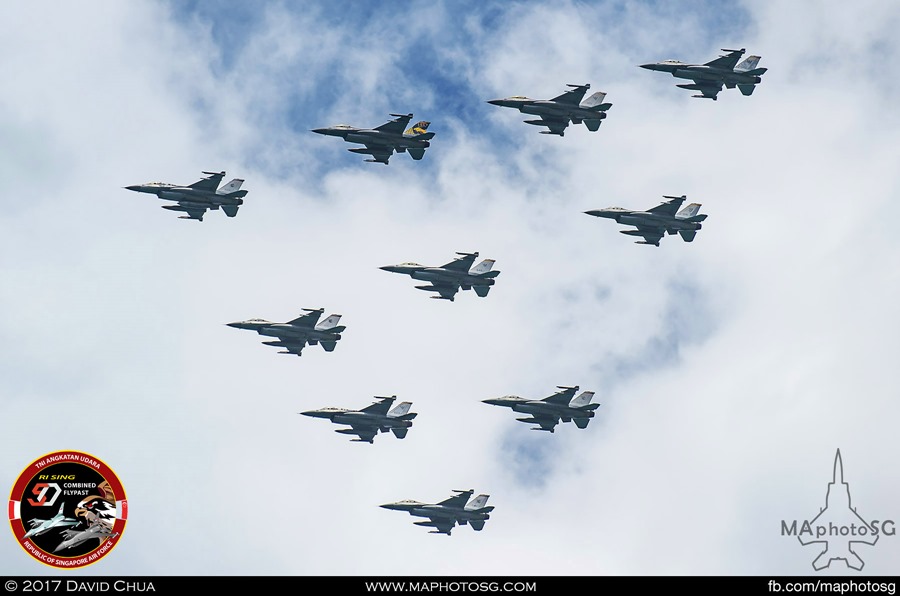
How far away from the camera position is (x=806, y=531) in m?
150

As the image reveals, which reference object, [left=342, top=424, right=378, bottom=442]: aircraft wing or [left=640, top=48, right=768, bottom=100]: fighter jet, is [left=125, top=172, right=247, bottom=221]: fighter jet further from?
[left=640, top=48, right=768, bottom=100]: fighter jet

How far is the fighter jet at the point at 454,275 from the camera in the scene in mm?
187125

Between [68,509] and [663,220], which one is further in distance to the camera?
[663,220]

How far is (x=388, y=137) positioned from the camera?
608 feet

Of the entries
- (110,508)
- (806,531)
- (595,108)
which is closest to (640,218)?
(595,108)

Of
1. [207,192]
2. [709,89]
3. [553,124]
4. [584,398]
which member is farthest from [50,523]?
[709,89]

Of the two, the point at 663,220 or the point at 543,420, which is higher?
the point at 663,220

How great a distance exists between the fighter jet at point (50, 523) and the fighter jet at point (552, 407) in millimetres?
69622

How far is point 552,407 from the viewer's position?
618 ft

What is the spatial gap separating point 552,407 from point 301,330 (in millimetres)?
Result: 29527

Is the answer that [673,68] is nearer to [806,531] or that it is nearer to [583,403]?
[583,403]

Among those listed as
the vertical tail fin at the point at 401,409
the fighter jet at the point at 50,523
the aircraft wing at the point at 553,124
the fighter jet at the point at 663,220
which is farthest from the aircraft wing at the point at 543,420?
the fighter jet at the point at 50,523

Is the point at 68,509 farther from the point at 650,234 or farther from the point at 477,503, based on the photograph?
the point at 650,234

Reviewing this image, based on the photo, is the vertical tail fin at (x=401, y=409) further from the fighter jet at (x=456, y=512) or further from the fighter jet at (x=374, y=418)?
the fighter jet at (x=456, y=512)
